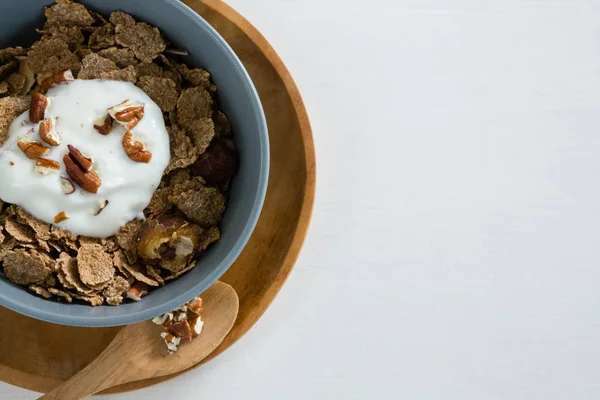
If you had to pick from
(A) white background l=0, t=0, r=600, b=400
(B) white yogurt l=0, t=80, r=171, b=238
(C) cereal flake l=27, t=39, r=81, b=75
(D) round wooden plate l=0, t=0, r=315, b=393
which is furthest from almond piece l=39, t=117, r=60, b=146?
(A) white background l=0, t=0, r=600, b=400

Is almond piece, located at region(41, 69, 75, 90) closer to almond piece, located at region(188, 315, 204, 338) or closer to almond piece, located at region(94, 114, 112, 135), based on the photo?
almond piece, located at region(94, 114, 112, 135)

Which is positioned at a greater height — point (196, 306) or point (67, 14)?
point (67, 14)

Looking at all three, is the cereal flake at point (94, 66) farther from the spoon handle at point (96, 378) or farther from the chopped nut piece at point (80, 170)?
the spoon handle at point (96, 378)

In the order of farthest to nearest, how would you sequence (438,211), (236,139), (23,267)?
1. (438,211)
2. (236,139)
3. (23,267)

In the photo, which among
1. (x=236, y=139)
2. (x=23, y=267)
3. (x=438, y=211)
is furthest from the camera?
(x=438, y=211)

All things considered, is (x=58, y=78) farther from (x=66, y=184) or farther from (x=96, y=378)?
(x=96, y=378)

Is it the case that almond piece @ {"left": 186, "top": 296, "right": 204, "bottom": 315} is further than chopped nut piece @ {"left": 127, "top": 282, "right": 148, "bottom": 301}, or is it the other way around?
almond piece @ {"left": 186, "top": 296, "right": 204, "bottom": 315}

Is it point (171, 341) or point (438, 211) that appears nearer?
point (171, 341)

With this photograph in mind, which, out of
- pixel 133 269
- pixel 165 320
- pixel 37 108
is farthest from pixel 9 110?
pixel 165 320
